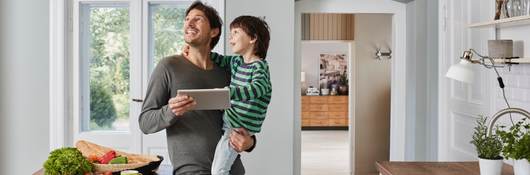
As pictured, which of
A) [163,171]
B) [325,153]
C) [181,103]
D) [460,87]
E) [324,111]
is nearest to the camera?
[181,103]

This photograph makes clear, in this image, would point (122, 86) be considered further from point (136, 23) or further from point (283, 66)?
point (283, 66)

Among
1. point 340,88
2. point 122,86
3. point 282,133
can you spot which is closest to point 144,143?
point 122,86

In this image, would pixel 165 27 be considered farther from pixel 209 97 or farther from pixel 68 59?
pixel 209 97

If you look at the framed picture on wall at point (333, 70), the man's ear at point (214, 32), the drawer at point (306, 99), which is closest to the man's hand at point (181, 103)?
the man's ear at point (214, 32)

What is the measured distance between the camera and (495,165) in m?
2.42

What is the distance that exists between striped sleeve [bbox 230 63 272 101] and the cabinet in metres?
10.9

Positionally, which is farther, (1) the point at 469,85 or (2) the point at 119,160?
(1) the point at 469,85

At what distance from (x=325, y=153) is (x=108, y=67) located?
569 centimetres

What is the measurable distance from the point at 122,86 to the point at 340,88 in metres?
9.02

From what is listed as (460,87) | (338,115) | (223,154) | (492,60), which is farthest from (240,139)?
(338,115)

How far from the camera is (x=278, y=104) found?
4586mm

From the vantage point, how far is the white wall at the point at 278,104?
180 inches

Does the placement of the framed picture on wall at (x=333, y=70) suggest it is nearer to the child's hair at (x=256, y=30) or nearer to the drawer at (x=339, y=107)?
the drawer at (x=339, y=107)

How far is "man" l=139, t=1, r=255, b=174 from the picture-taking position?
1985 mm
